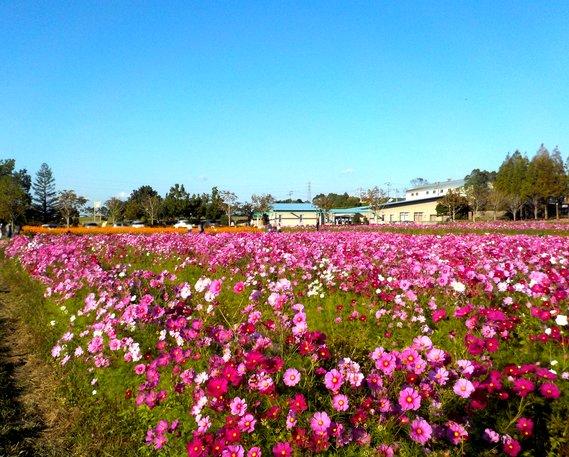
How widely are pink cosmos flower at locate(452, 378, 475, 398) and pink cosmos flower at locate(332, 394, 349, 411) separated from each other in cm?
56

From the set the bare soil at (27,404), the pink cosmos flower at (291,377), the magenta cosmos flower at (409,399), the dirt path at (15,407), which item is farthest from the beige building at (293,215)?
the magenta cosmos flower at (409,399)

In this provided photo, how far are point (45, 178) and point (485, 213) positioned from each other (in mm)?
80461

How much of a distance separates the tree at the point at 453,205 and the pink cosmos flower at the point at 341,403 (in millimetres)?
68151

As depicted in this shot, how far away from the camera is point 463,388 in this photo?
232 centimetres

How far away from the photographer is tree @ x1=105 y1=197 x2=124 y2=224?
83.4 m

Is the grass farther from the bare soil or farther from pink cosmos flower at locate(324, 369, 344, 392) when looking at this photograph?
pink cosmos flower at locate(324, 369, 344, 392)

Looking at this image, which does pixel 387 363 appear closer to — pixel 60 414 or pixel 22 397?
pixel 60 414

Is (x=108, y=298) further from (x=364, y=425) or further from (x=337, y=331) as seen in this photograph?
(x=364, y=425)

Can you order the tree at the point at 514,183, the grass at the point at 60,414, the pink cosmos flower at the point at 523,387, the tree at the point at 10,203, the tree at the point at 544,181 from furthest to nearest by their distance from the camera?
the tree at the point at 514,183
the tree at the point at 544,181
the tree at the point at 10,203
the grass at the point at 60,414
the pink cosmos flower at the point at 523,387

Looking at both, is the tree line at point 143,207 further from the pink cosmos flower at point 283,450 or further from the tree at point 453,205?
the pink cosmos flower at point 283,450

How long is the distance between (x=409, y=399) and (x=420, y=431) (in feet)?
0.52

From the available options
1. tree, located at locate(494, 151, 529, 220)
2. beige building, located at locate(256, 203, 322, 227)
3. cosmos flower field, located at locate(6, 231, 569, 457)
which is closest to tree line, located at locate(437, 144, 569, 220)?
tree, located at locate(494, 151, 529, 220)

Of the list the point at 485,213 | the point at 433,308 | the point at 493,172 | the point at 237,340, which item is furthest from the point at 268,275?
the point at 493,172

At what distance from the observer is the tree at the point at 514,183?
67875 millimetres
